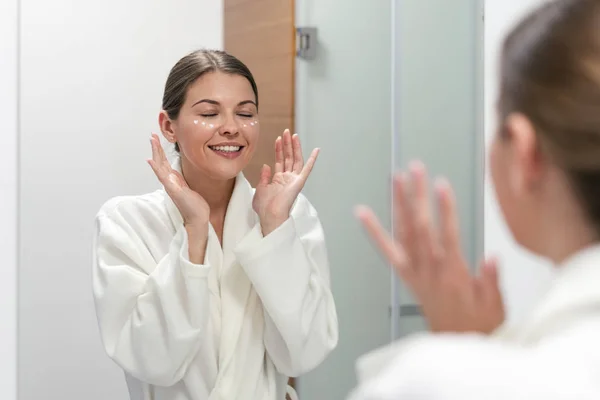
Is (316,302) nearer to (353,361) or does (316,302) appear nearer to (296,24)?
(353,361)

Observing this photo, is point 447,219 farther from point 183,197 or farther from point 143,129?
point 143,129

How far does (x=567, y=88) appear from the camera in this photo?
541 millimetres

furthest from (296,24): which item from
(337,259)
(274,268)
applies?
(274,268)

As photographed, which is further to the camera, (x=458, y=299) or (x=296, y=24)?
(x=296, y=24)

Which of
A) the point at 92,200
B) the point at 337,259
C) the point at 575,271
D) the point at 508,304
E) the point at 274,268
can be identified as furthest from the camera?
the point at 92,200

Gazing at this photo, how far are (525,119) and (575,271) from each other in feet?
0.35

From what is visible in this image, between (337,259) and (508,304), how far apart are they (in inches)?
21.1

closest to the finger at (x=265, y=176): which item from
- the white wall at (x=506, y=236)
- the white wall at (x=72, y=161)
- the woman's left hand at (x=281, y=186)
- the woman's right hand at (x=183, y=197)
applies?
the woman's left hand at (x=281, y=186)

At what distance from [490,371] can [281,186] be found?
1024 millimetres

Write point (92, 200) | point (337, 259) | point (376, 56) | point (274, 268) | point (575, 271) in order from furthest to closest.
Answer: point (92, 200), point (337, 259), point (376, 56), point (274, 268), point (575, 271)

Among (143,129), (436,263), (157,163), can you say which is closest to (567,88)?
(436,263)

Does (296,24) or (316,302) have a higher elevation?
(296,24)

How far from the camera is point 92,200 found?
2197mm

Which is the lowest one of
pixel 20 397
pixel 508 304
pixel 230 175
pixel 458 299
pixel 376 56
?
pixel 20 397
